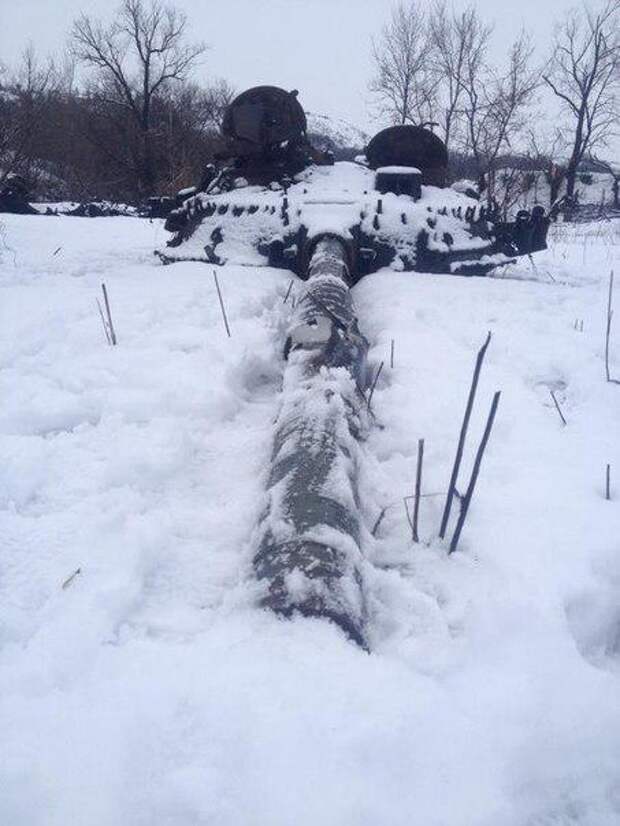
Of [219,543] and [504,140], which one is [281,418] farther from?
[504,140]

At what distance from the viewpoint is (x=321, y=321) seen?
3145 mm

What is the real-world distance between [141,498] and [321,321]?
140 centimetres

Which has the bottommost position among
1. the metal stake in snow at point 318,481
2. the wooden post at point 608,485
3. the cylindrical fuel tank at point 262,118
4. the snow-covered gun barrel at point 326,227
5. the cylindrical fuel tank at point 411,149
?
the wooden post at point 608,485

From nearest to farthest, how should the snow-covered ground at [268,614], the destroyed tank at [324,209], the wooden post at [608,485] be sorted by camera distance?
the snow-covered ground at [268,614], the wooden post at [608,485], the destroyed tank at [324,209]

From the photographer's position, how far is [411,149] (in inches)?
261

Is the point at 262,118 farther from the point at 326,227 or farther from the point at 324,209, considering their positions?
the point at 326,227

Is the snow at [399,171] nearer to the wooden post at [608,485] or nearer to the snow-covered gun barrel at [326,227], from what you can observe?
the snow-covered gun barrel at [326,227]

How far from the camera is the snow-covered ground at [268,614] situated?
113 centimetres

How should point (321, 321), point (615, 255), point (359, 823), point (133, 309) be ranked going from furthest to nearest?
point (615, 255) < point (133, 309) < point (321, 321) < point (359, 823)

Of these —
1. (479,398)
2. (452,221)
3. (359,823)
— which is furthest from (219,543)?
(452,221)

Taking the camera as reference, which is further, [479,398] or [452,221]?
[452,221]

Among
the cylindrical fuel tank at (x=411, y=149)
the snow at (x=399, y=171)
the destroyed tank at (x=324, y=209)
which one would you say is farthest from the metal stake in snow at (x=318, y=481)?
the cylindrical fuel tank at (x=411, y=149)

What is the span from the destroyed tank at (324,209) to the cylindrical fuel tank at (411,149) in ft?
Answer: 0.04

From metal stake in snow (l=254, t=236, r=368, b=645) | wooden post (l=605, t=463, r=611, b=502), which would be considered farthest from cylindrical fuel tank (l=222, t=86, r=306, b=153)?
wooden post (l=605, t=463, r=611, b=502)
